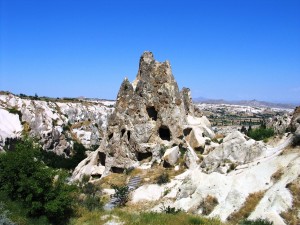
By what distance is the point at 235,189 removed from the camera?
19.6 metres

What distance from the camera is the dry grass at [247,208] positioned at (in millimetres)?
17453

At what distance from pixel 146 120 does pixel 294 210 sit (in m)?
24.9

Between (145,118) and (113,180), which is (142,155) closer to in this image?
(145,118)

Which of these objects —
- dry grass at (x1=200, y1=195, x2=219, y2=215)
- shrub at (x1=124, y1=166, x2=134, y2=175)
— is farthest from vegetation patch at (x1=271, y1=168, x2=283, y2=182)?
shrub at (x1=124, y1=166, x2=134, y2=175)

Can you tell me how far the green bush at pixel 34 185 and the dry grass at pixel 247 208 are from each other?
7.82 meters

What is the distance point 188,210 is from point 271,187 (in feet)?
15.9

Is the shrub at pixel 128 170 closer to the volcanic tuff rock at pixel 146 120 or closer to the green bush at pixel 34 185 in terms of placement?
the volcanic tuff rock at pixel 146 120

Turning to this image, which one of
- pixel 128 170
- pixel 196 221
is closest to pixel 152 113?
pixel 128 170

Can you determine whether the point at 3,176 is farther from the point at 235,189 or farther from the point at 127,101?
the point at 127,101

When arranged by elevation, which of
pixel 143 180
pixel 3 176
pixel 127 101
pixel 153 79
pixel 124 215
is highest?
pixel 153 79

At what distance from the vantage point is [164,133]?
40562 millimetres

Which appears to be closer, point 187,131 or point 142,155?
point 142,155

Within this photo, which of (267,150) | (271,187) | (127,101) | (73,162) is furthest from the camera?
(73,162)

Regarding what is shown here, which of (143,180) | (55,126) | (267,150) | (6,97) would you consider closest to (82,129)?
(55,126)
